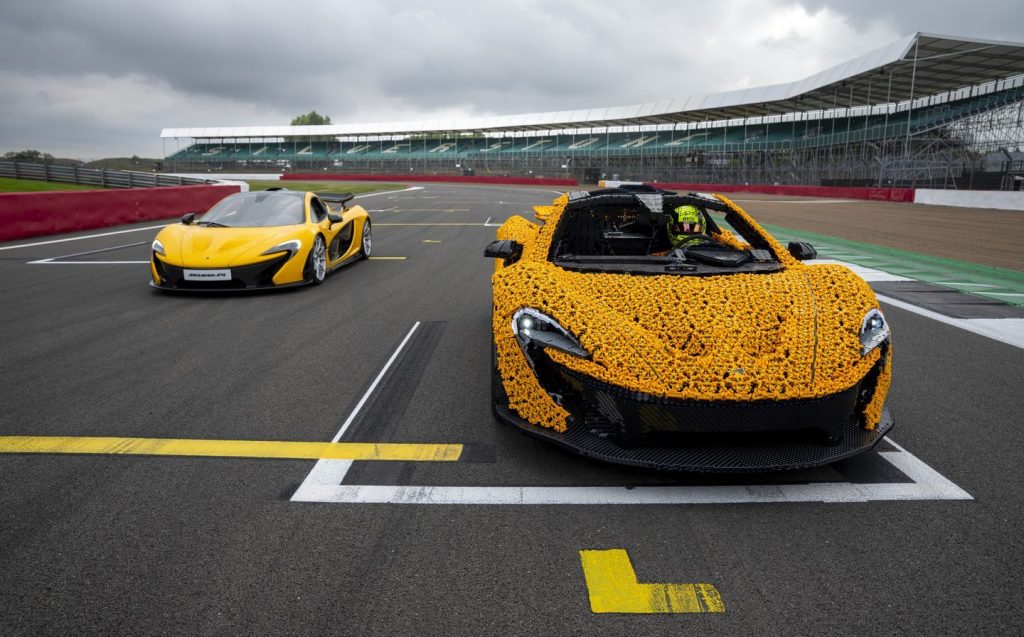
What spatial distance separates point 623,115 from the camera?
66875mm

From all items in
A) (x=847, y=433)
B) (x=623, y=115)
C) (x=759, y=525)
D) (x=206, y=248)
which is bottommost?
(x=759, y=525)

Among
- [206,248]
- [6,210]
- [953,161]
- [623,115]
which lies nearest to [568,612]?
[206,248]

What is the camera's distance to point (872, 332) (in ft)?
10.6

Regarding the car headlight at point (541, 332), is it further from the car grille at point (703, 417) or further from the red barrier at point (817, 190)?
the red barrier at point (817, 190)

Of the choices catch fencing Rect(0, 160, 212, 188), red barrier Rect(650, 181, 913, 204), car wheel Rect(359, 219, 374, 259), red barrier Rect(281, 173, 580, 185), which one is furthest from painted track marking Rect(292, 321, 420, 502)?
red barrier Rect(281, 173, 580, 185)

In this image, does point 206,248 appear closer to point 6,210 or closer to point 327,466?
point 327,466

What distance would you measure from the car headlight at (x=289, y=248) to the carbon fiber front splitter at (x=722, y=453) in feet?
18.6

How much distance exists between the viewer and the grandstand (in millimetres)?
33969

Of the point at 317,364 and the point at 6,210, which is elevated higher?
the point at 6,210

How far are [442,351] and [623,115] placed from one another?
65993 mm

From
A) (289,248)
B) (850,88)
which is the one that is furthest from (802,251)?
(850,88)

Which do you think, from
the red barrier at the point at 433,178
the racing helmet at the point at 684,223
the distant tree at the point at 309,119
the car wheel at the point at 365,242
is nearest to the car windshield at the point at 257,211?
the car wheel at the point at 365,242

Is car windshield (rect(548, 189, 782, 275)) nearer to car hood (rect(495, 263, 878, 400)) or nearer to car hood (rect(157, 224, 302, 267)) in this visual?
car hood (rect(495, 263, 878, 400))

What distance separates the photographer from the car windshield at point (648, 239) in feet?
13.0
